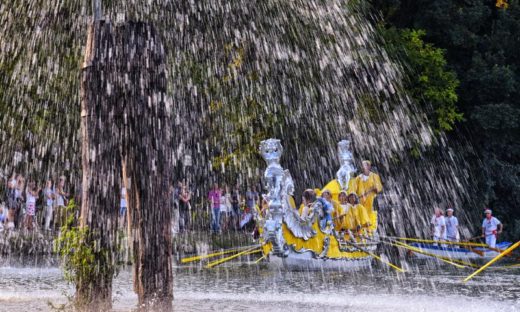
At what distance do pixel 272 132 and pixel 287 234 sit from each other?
7.15 metres

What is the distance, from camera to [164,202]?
21.0 ft

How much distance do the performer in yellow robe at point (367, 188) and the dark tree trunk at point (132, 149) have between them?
11.7 meters

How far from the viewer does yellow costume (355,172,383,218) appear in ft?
58.3

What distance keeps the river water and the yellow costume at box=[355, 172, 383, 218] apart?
110 inches

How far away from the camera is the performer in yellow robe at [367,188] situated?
17781 mm

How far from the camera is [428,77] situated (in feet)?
83.1

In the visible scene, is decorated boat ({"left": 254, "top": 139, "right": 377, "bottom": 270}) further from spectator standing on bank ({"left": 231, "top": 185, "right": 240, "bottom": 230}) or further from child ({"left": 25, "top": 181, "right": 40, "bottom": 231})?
spectator standing on bank ({"left": 231, "top": 185, "right": 240, "bottom": 230})

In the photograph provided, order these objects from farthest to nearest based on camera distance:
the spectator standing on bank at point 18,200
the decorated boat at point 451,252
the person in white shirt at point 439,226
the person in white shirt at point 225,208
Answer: the person in white shirt at point 225,208 → the person in white shirt at point 439,226 → the decorated boat at point 451,252 → the spectator standing on bank at point 18,200

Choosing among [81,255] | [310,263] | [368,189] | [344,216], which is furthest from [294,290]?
[368,189]

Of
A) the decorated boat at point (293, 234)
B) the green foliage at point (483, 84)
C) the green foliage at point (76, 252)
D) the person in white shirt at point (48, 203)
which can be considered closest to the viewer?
the green foliage at point (76, 252)

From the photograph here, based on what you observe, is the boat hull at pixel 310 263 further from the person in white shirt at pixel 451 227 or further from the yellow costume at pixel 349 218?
the person in white shirt at pixel 451 227

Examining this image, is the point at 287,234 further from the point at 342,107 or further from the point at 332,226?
the point at 342,107

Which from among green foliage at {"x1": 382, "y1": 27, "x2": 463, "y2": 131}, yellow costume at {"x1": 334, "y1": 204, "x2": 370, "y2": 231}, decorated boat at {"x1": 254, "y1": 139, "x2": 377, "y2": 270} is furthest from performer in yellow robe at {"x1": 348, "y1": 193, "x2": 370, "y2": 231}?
green foliage at {"x1": 382, "y1": 27, "x2": 463, "y2": 131}

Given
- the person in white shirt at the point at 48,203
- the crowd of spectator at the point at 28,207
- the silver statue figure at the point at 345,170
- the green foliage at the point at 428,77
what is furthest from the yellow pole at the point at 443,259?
the green foliage at the point at 428,77
